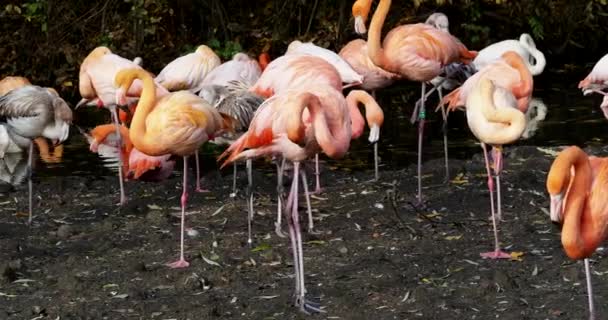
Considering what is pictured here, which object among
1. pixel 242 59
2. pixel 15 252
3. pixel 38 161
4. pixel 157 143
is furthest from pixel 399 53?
pixel 38 161

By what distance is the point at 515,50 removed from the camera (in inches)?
406

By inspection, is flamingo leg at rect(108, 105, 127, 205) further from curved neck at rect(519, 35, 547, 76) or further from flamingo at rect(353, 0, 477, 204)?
curved neck at rect(519, 35, 547, 76)

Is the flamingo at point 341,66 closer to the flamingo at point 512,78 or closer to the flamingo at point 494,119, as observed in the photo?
the flamingo at point 512,78

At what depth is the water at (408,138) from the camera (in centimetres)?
949

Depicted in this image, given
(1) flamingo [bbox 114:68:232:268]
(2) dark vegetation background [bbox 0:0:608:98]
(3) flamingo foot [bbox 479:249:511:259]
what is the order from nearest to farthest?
(3) flamingo foot [bbox 479:249:511:259], (1) flamingo [bbox 114:68:232:268], (2) dark vegetation background [bbox 0:0:608:98]

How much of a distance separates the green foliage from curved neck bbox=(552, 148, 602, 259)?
917 cm

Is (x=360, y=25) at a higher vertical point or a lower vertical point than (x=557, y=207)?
higher

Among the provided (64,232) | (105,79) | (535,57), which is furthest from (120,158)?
(535,57)

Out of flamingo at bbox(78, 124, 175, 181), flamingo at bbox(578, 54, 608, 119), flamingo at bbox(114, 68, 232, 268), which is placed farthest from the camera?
flamingo at bbox(578, 54, 608, 119)

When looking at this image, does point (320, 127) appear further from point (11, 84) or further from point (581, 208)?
point (11, 84)

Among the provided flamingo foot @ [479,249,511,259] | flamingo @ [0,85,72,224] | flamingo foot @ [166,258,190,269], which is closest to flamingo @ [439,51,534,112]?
flamingo foot @ [479,249,511,259]

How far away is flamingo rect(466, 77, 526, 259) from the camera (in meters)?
6.01

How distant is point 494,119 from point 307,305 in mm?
1589

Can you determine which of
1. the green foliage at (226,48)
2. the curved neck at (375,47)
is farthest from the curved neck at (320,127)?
the green foliage at (226,48)
